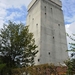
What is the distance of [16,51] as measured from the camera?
18.3m

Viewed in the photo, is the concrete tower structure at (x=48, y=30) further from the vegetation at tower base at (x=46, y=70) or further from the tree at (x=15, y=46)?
the vegetation at tower base at (x=46, y=70)

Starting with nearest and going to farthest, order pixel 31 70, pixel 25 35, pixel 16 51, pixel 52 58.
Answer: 1. pixel 31 70
2. pixel 16 51
3. pixel 25 35
4. pixel 52 58

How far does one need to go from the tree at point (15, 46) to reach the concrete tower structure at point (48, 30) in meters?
5.25

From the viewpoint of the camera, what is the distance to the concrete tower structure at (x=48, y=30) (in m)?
24.9

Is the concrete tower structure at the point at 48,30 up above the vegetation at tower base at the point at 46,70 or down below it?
above

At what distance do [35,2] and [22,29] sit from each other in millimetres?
12880

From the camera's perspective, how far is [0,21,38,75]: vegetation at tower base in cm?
1816

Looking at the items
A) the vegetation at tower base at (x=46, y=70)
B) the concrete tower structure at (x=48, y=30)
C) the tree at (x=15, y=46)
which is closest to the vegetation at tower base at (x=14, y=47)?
the tree at (x=15, y=46)

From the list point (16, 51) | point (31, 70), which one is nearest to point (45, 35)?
point (16, 51)

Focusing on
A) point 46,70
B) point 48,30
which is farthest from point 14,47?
point 48,30

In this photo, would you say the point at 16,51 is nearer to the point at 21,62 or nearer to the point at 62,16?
the point at 21,62

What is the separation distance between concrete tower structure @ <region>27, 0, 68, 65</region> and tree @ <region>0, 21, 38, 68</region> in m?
5.25

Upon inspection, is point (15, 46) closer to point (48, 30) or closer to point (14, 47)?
point (14, 47)

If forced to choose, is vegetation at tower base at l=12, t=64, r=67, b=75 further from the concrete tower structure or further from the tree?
the concrete tower structure
